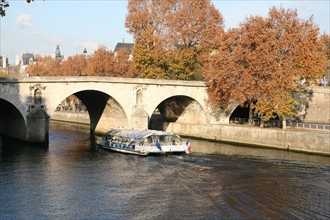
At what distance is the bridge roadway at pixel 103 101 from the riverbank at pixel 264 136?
2.48 m

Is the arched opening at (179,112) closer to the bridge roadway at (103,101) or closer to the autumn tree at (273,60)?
the bridge roadway at (103,101)

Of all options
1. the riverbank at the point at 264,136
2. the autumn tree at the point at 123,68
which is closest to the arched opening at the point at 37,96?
the riverbank at the point at 264,136

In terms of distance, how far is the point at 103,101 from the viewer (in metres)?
58.1

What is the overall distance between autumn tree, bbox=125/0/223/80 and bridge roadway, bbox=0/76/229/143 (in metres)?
5.42

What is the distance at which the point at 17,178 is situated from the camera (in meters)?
32.3

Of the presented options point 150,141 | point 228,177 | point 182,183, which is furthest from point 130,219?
point 150,141

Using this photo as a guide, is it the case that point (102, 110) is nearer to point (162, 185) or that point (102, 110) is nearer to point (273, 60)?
point (273, 60)

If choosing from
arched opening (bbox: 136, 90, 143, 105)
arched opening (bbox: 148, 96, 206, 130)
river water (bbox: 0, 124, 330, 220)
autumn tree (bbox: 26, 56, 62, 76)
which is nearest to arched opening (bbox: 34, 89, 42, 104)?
river water (bbox: 0, 124, 330, 220)

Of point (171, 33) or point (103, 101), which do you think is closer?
point (103, 101)

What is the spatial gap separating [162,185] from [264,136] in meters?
22.6

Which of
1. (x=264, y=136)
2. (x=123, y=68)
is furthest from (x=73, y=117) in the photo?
(x=264, y=136)

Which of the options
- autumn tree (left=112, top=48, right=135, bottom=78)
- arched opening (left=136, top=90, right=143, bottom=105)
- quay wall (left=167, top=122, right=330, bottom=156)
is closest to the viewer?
quay wall (left=167, top=122, right=330, bottom=156)

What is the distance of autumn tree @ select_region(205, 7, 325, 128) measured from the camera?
4916cm

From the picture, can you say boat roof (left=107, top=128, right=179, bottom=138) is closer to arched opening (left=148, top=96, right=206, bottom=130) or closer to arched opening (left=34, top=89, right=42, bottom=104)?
arched opening (left=34, top=89, right=42, bottom=104)
